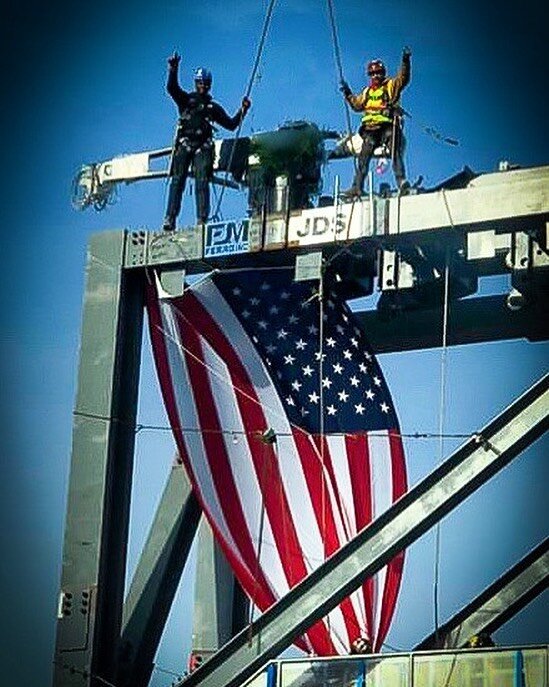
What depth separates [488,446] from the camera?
25547 millimetres

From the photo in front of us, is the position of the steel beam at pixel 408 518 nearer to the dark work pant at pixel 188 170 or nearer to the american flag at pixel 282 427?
the american flag at pixel 282 427

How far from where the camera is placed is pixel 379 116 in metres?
28.3

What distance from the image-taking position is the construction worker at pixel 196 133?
29141 millimetres

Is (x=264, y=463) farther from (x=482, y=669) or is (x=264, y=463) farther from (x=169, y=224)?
(x=482, y=669)

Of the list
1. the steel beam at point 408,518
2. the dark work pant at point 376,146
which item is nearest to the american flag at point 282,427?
the dark work pant at point 376,146

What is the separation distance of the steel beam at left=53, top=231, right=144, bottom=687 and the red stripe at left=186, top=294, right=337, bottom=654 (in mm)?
920

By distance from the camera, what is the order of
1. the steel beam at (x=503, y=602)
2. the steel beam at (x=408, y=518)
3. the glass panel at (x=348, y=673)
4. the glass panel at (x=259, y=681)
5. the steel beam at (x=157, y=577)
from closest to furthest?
the glass panel at (x=348, y=673) → the steel beam at (x=408, y=518) → the glass panel at (x=259, y=681) → the steel beam at (x=157, y=577) → the steel beam at (x=503, y=602)

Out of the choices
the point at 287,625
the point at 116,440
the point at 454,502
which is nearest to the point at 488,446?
the point at 454,502

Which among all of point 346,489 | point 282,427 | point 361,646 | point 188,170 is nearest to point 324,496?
point 346,489

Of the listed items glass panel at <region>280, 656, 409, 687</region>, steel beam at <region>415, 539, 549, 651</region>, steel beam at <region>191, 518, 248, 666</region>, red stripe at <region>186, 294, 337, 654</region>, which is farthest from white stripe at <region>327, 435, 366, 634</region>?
steel beam at <region>191, 518, 248, 666</region>

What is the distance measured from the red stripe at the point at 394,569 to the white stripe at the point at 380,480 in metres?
0.05

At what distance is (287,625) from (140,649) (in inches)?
108

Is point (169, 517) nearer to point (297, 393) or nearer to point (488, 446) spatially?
point (297, 393)

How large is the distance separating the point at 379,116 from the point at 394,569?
17.9ft
